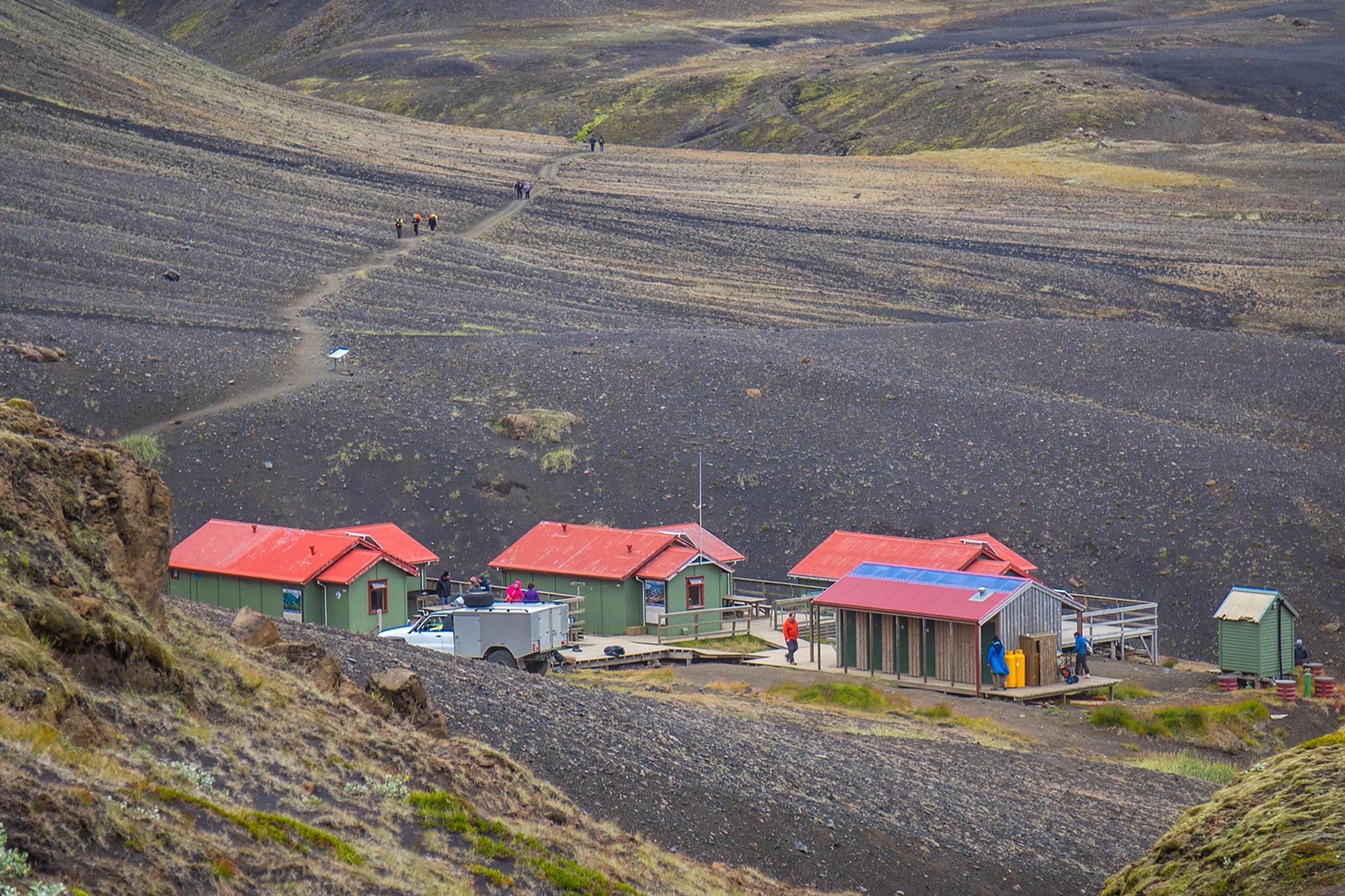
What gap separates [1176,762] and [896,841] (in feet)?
31.1

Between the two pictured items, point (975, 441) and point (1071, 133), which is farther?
point (1071, 133)

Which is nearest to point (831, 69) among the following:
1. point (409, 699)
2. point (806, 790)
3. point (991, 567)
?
point (991, 567)

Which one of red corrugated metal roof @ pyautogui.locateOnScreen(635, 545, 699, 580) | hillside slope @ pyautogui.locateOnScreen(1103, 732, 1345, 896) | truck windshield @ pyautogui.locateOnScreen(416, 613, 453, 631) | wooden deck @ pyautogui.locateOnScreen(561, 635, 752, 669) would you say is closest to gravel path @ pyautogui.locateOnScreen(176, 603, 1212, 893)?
hillside slope @ pyautogui.locateOnScreen(1103, 732, 1345, 896)

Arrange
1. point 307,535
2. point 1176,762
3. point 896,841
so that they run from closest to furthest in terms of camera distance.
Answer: point 896,841, point 1176,762, point 307,535

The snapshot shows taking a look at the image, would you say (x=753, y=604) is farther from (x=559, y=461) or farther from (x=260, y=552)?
(x=260, y=552)

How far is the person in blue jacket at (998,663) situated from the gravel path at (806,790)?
7028 mm

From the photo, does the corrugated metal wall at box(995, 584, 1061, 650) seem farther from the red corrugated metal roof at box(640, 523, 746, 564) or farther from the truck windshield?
the truck windshield

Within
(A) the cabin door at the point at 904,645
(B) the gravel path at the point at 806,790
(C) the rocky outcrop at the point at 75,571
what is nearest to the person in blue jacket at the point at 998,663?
(A) the cabin door at the point at 904,645

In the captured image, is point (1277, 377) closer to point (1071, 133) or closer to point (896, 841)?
point (896, 841)

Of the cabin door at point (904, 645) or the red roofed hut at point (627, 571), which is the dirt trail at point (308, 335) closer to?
the red roofed hut at point (627, 571)

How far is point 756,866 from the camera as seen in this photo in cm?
1487

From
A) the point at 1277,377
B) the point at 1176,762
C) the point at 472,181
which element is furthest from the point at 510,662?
the point at 472,181

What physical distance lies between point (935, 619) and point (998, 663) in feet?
5.28

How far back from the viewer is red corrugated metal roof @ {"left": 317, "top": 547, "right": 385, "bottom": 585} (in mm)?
32188
